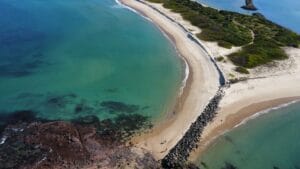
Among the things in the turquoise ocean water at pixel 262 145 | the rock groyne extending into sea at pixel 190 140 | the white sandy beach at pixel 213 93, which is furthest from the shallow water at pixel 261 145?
the rock groyne extending into sea at pixel 190 140

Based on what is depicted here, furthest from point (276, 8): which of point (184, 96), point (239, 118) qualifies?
point (239, 118)

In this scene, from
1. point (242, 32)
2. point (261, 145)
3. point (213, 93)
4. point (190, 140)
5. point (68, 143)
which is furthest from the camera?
point (242, 32)

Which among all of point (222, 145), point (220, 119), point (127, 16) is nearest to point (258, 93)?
point (220, 119)

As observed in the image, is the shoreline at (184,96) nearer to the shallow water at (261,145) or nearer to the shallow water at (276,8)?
the shallow water at (261,145)

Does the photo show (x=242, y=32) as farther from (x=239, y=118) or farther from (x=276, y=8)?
(x=239, y=118)

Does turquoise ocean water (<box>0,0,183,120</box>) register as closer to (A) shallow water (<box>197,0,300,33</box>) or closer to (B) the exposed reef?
(B) the exposed reef

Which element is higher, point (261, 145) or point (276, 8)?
point (276, 8)

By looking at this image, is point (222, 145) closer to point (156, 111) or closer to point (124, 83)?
point (156, 111)
